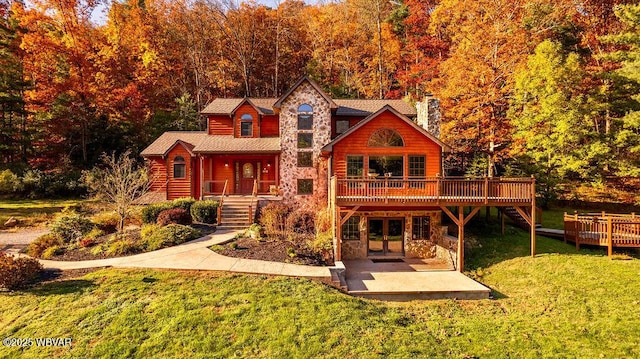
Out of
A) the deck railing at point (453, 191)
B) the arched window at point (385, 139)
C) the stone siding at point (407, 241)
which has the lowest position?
the stone siding at point (407, 241)

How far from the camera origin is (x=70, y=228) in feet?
47.8

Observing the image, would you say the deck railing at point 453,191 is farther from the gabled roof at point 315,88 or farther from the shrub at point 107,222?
the shrub at point 107,222

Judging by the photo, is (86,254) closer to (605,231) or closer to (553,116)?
(605,231)

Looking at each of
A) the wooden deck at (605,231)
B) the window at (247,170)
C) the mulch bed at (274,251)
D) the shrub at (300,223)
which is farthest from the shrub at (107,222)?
the wooden deck at (605,231)

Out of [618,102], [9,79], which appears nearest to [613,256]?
[618,102]

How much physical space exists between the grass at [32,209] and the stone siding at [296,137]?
14.2m

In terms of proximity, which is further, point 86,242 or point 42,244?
point 86,242

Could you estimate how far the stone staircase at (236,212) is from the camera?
17.1 m

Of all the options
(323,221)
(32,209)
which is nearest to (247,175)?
(323,221)

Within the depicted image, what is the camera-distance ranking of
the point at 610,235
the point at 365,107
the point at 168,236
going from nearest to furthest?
the point at 610,235 → the point at 168,236 → the point at 365,107

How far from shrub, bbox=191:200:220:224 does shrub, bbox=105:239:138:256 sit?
4.40 m

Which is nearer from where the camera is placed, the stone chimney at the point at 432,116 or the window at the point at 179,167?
the stone chimney at the point at 432,116

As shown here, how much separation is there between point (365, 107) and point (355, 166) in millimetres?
7496

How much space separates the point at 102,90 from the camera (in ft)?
91.4
